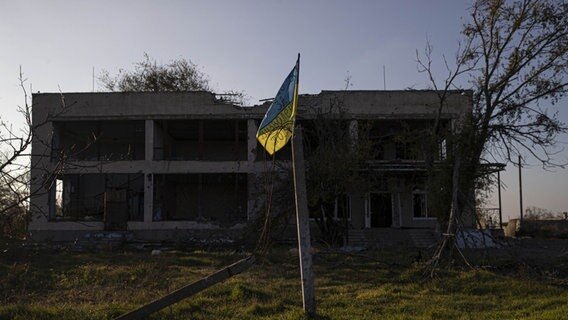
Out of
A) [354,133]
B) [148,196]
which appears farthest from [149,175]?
[354,133]

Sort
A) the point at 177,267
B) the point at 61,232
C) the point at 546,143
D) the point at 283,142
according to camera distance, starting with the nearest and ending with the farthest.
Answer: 1. the point at 283,142
2. the point at 546,143
3. the point at 177,267
4. the point at 61,232

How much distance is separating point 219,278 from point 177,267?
10930 mm

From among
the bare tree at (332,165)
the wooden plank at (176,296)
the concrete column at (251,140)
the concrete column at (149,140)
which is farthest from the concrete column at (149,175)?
Answer: the wooden plank at (176,296)

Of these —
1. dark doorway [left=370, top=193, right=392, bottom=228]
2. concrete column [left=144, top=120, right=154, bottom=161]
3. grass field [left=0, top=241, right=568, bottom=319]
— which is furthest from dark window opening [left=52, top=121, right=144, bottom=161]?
grass field [left=0, top=241, right=568, bottom=319]

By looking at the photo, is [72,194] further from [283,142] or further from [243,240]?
[283,142]

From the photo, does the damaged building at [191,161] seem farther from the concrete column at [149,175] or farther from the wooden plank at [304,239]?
the wooden plank at [304,239]

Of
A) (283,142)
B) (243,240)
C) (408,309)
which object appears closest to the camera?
(283,142)

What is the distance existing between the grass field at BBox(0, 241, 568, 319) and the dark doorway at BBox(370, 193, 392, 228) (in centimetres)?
1490

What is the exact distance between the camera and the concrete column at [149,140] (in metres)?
34.0

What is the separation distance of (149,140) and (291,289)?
903 inches

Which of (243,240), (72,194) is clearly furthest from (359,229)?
(72,194)

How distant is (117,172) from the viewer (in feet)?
112

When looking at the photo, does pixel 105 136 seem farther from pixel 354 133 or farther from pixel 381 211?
pixel 354 133

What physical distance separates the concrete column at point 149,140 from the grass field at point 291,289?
537 inches
